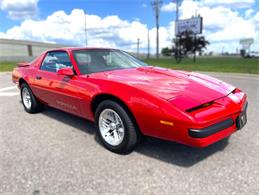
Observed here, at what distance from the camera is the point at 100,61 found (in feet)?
13.4

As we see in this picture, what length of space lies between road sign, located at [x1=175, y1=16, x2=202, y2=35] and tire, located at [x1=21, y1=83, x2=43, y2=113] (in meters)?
37.4

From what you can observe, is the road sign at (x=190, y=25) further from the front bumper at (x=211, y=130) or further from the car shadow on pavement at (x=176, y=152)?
the front bumper at (x=211, y=130)

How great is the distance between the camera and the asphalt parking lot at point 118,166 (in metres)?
2.53

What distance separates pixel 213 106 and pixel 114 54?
2.21 meters

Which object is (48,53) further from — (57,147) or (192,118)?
(192,118)

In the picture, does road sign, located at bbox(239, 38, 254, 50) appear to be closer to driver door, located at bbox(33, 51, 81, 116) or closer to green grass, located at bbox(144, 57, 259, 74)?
green grass, located at bbox(144, 57, 259, 74)

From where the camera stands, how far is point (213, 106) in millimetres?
2846

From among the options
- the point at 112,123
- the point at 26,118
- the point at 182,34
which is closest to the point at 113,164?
the point at 112,123

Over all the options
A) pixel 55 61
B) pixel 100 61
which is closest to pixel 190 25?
pixel 55 61

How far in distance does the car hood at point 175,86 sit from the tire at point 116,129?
36 cm

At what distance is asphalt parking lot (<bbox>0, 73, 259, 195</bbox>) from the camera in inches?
99.7

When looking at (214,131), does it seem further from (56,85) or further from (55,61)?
(55,61)

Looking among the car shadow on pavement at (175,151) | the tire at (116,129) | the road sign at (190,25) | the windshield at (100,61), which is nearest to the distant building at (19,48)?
the road sign at (190,25)

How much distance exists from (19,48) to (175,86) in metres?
48.8
